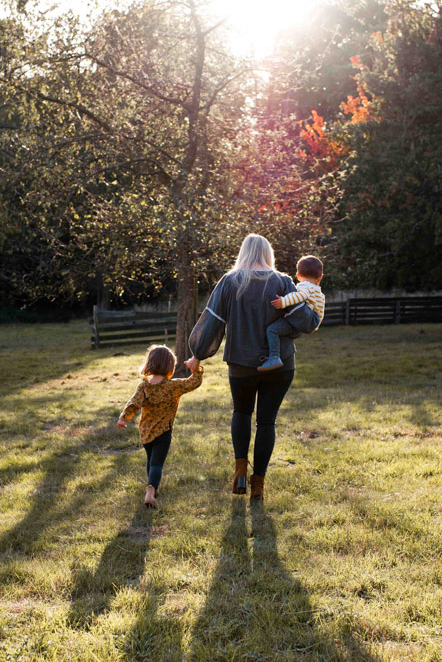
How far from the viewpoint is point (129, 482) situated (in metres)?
5.46

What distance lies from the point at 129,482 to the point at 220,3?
987 cm

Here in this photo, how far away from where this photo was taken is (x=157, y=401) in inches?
194

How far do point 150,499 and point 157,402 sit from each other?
737 mm

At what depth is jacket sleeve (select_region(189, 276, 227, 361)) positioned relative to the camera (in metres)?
4.73

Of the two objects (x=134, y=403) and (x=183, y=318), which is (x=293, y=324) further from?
(x=183, y=318)

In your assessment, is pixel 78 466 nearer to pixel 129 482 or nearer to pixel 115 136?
pixel 129 482

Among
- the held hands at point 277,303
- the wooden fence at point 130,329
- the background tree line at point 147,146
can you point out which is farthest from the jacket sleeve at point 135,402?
the wooden fence at point 130,329

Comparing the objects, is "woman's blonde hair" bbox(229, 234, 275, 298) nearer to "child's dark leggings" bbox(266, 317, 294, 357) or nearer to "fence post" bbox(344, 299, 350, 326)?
"child's dark leggings" bbox(266, 317, 294, 357)

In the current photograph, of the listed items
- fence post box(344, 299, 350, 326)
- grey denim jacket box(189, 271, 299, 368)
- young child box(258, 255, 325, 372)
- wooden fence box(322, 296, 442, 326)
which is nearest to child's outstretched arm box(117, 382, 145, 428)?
grey denim jacket box(189, 271, 299, 368)

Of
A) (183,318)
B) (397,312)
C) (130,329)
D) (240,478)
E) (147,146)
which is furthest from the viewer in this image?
(397,312)

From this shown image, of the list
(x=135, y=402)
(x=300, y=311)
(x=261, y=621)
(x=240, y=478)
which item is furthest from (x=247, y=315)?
(x=261, y=621)

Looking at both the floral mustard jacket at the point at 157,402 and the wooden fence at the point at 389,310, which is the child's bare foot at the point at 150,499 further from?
the wooden fence at the point at 389,310

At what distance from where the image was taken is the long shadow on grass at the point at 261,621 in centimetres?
271

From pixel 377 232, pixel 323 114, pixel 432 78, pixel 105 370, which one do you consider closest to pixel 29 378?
pixel 105 370
